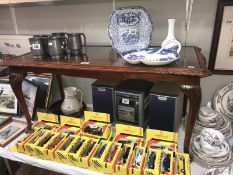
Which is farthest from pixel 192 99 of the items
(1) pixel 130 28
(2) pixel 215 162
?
(1) pixel 130 28

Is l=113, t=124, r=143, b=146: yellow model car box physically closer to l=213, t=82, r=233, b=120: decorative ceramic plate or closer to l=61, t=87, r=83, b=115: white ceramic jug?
l=61, t=87, r=83, b=115: white ceramic jug

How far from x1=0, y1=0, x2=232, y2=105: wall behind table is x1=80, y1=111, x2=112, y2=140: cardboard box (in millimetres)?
392

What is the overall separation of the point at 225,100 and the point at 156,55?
586mm

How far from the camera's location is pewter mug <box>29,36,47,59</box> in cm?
100

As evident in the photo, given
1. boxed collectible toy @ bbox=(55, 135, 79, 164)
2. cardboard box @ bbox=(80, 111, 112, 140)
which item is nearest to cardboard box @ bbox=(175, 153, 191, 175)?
cardboard box @ bbox=(80, 111, 112, 140)

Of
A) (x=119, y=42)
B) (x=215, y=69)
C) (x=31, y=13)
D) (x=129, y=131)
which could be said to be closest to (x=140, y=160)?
(x=129, y=131)

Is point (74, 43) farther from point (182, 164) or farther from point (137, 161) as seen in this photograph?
point (182, 164)

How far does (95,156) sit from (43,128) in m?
0.37

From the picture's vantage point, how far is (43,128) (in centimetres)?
114

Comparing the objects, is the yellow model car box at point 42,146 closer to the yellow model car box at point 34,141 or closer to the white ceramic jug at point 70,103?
the yellow model car box at point 34,141

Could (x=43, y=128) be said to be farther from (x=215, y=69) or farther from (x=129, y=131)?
(x=215, y=69)

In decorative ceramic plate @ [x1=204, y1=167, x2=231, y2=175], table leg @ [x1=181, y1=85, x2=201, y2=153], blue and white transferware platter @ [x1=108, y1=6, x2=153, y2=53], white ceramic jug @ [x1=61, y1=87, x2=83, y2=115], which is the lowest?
decorative ceramic plate @ [x1=204, y1=167, x2=231, y2=175]

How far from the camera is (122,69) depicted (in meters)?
0.83

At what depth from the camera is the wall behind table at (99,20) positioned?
3.56 feet
